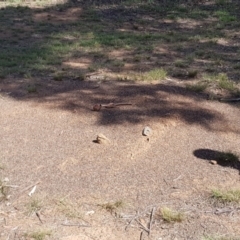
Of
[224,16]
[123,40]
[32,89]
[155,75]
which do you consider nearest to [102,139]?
[32,89]

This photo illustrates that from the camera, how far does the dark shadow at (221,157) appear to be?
177 inches

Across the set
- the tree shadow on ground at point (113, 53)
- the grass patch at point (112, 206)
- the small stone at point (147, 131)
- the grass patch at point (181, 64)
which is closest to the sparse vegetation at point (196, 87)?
the tree shadow on ground at point (113, 53)

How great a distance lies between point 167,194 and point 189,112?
143 cm

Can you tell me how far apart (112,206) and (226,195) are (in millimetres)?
802

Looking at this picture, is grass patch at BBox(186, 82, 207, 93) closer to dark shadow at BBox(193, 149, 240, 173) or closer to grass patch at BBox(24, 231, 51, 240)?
dark shadow at BBox(193, 149, 240, 173)

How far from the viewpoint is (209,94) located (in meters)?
5.91

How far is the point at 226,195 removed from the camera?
3.97 meters

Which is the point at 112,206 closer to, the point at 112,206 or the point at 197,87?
the point at 112,206

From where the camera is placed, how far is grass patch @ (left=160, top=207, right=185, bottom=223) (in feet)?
12.2

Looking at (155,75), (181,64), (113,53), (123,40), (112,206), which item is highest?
(112,206)

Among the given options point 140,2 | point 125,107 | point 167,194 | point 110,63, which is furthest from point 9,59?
point 140,2

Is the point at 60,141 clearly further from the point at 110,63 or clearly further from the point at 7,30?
the point at 7,30

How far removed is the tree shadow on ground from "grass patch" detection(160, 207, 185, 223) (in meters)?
1.52

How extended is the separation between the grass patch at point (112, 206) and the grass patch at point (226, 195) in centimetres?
66
